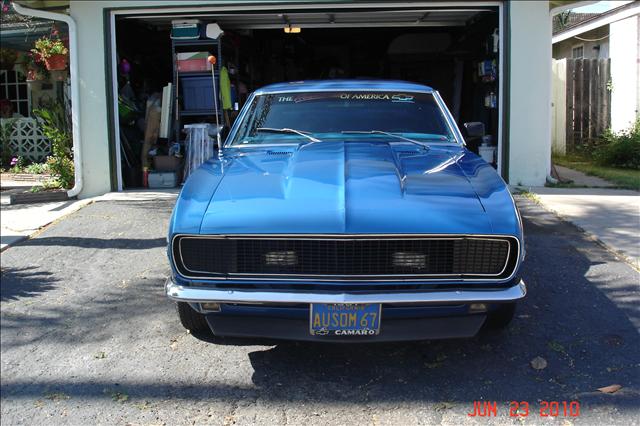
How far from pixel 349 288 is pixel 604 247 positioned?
3.79 metres

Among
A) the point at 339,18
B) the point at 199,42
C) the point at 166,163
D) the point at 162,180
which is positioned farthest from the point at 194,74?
the point at 339,18

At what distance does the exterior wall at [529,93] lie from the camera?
352 inches

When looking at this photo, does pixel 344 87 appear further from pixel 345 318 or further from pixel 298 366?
pixel 345 318

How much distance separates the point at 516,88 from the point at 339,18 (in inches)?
134

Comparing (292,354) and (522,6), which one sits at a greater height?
(522,6)

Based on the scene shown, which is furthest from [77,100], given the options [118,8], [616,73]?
[616,73]

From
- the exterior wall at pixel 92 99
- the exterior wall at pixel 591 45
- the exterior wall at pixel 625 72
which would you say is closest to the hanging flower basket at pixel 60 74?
the exterior wall at pixel 92 99

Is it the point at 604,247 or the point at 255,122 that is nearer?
the point at 255,122

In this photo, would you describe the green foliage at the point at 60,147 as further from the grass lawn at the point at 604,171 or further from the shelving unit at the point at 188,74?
the grass lawn at the point at 604,171

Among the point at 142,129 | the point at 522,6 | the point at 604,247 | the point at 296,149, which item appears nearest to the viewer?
the point at 296,149

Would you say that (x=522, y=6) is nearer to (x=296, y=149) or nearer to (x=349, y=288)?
(x=296, y=149)

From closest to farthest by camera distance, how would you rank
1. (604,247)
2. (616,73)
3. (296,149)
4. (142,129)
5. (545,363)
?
(545,363) → (296,149) → (604,247) → (142,129) → (616,73)

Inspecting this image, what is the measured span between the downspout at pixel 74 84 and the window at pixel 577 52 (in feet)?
40.4

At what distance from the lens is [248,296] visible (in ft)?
10.6
